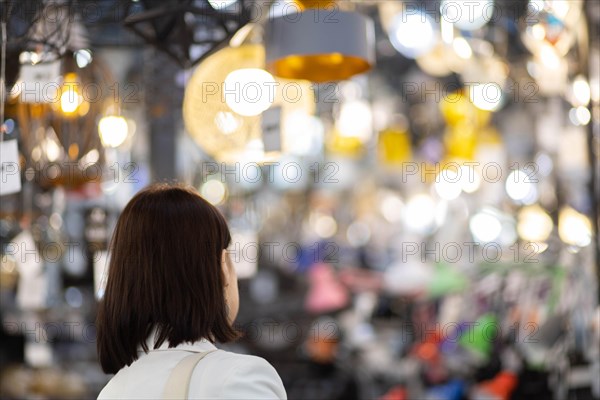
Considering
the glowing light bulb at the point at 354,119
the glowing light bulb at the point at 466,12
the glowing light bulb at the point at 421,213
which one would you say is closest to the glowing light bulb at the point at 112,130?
the glowing light bulb at the point at 466,12

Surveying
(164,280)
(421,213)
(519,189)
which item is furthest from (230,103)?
(421,213)

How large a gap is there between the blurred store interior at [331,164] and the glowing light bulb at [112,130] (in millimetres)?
15

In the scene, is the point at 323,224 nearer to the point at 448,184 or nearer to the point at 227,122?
the point at 448,184

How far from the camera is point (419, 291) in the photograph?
220 inches

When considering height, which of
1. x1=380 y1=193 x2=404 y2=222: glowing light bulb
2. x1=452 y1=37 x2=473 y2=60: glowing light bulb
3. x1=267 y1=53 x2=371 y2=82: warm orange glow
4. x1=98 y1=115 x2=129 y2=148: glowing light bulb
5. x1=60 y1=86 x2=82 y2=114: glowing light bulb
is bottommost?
x1=380 y1=193 x2=404 y2=222: glowing light bulb

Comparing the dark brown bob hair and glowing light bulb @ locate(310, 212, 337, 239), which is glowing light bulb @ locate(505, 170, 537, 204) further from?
glowing light bulb @ locate(310, 212, 337, 239)

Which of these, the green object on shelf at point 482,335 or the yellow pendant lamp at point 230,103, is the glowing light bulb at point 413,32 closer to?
the green object on shelf at point 482,335

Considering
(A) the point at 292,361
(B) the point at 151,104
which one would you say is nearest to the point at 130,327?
(B) the point at 151,104

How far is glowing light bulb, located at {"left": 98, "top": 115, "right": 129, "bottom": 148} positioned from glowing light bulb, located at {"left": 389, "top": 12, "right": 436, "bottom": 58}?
198 cm

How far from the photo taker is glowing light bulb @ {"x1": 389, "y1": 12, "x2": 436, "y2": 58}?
501cm

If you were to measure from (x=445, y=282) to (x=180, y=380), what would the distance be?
393cm

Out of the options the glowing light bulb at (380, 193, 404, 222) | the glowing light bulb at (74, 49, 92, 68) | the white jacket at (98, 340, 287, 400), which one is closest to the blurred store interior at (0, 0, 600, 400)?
the glowing light bulb at (74, 49, 92, 68)

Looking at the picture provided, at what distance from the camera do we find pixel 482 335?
4.79 metres

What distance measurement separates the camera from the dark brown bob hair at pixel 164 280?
155 centimetres
